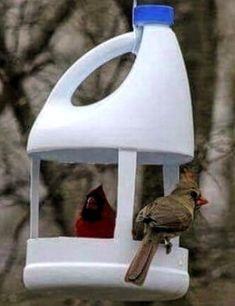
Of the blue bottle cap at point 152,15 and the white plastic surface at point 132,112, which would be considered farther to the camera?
the blue bottle cap at point 152,15

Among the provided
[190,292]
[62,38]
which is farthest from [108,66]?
[190,292]

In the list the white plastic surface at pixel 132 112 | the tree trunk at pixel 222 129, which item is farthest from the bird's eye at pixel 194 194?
the tree trunk at pixel 222 129

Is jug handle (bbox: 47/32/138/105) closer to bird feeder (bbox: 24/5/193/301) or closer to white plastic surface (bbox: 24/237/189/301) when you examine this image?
bird feeder (bbox: 24/5/193/301)

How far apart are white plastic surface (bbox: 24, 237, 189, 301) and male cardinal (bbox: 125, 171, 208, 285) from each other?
0.04 m

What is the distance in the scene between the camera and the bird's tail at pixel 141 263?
4.88 m

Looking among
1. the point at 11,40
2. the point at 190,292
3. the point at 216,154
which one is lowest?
the point at 190,292

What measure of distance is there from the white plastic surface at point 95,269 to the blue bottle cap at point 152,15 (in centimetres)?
73

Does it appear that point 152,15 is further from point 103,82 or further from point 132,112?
point 103,82

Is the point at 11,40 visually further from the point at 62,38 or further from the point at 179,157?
the point at 179,157

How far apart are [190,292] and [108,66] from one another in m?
1.26

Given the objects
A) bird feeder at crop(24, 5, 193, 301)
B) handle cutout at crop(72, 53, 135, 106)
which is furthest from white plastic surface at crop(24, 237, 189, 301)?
handle cutout at crop(72, 53, 135, 106)

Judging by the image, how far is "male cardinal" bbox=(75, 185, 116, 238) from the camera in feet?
17.1

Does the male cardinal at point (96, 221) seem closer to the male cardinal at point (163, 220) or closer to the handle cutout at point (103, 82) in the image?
the male cardinal at point (163, 220)

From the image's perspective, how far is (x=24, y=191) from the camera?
763 cm
